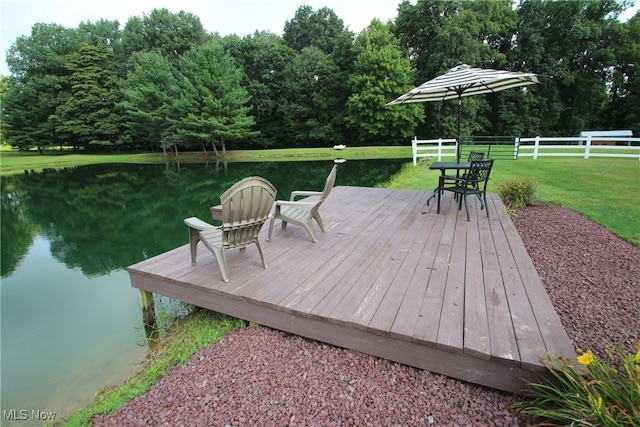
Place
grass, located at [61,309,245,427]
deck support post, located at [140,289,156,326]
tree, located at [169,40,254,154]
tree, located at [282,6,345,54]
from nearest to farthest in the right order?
grass, located at [61,309,245,427] → deck support post, located at [140,289,156,326] → tree, located at [169,40,254,154] → tree, located at [282,6,345,54]

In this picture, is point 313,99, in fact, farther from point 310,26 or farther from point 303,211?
point 303,211

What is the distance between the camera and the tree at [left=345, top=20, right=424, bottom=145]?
21.8 m

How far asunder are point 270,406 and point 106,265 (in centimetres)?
470

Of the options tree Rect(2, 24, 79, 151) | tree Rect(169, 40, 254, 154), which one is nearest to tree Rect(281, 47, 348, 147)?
tree Rect(169, 40, 254, 154)

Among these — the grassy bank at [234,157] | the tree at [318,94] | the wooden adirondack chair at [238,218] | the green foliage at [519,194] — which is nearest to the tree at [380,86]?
the tree at [318,94]

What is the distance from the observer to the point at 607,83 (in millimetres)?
23344

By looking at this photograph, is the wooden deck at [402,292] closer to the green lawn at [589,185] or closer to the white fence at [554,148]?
the green lawn at [589,185]

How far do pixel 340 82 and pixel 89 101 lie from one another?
20.9 meters

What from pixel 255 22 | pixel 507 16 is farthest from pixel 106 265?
pixel 255 22

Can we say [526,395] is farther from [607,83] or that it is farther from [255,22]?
[255,22]

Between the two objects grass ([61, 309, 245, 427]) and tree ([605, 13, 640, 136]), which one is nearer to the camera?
grass ([61, 309, 245, 427])

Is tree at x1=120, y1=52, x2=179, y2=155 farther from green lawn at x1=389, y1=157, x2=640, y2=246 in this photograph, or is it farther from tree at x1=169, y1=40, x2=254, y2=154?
green lawn at x1=389, y1=157, x2=640, y2=246

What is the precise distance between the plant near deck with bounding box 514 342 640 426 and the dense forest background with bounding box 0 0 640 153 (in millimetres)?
21935

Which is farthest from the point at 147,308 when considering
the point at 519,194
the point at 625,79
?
the point at 625,79
